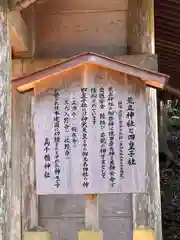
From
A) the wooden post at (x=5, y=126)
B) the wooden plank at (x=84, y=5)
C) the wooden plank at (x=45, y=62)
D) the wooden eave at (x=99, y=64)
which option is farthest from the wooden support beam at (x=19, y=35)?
the wooden eave at (x=99, y=64)

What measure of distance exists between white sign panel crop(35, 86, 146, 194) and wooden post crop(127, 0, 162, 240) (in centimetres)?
99

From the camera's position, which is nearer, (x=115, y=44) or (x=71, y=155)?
(x=71, y=155)

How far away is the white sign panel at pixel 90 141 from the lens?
3.28 metres

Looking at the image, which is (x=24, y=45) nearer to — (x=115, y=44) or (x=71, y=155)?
(x=115, y=44)

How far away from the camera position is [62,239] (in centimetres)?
434

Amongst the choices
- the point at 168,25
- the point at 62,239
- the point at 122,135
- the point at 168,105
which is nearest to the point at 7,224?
the point at 122,135

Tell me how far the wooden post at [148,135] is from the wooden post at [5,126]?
1287mm

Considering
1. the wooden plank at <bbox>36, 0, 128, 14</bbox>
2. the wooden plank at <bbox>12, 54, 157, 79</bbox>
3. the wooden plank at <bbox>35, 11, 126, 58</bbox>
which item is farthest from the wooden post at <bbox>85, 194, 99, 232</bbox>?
the wooden plank at <bbox>36, 0, 128, 14</bbox>

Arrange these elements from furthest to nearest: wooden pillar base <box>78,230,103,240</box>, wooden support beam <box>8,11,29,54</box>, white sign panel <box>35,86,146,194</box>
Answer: wooden support beam <box>8,11,29,54</box>
white sign panel <box>35,86,146,194</box>
wooden pillar base <box>78,230,103,240</box>

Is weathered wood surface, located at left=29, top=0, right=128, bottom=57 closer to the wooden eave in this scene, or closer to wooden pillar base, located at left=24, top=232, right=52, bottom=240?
the wooden eave

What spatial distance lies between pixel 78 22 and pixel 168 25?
151 cm

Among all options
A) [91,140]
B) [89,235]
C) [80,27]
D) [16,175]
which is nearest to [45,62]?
[80,27]

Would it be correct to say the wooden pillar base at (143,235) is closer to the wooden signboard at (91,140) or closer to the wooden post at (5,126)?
the wooden signboard at (91,140)

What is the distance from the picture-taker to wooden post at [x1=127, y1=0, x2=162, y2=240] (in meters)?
4.25
